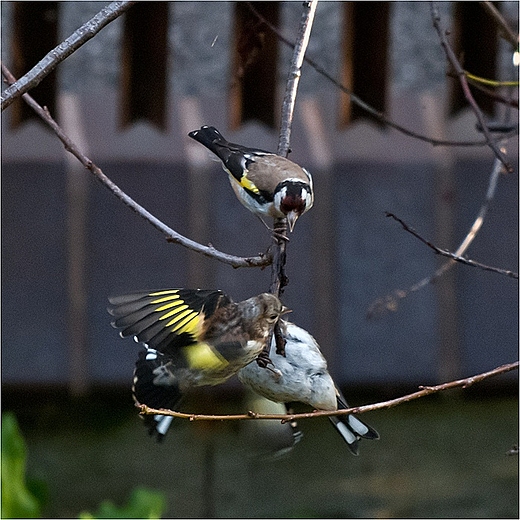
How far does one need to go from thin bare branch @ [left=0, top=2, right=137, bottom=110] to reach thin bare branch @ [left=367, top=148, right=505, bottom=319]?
1062 millimetres

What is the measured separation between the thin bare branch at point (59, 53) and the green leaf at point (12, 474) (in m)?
1.90

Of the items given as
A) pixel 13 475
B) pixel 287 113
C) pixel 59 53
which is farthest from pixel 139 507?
pixel 59 53

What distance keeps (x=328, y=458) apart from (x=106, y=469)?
848 mm

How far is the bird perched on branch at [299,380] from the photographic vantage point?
1.95 meters

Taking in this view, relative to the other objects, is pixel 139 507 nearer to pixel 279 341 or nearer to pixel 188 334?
pixel 279 341

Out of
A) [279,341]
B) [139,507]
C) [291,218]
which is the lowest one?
[139,507]

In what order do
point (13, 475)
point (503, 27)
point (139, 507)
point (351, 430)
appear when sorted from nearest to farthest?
point (351, 430), point (503, 27), point (13, 475), point (139, 507)

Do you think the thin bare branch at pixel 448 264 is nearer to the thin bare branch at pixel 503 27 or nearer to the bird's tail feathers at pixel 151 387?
the thin bare branch at pixel 503 27

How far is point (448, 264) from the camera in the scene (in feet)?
8.07

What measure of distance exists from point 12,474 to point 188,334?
5.58 ft

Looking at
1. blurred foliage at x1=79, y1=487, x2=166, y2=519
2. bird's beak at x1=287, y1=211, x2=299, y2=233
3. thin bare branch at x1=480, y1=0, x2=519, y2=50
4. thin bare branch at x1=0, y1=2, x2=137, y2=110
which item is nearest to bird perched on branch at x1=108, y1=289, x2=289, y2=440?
bird's beak at x1=287, y1=211, x2=299, y2=233

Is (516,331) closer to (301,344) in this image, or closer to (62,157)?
(301,344)

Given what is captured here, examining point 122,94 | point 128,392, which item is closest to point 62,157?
point 122,94

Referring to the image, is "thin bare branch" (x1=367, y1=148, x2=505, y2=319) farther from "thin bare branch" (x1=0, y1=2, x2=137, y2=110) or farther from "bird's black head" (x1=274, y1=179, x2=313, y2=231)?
"thin bare branch" (x1=0, y1=2, x2=137, y2=110)
